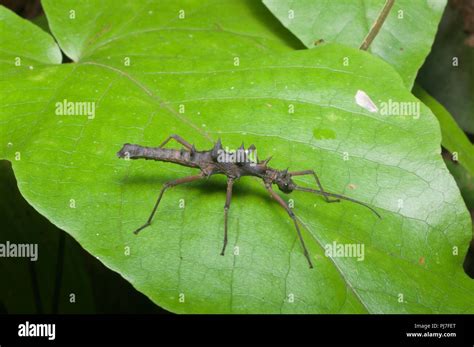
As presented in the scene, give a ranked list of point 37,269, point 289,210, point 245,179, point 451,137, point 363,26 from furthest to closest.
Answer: point 37,269 < point 451,137 < point 363,26 < point 245,179 < point 289,210

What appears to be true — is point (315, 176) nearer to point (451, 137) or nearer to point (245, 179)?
point (245, 179)

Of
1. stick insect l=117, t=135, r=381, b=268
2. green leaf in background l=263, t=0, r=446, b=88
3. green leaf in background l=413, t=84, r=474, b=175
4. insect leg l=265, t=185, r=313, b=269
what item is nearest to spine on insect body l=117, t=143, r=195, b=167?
stick insect l=117, t=135, r=381, b=268

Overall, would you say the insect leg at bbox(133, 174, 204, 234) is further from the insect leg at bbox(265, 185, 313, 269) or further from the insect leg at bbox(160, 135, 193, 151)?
the insect leg at bbox(265, 185, 313, 269)

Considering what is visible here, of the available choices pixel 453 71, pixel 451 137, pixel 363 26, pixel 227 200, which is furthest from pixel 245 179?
pixel 453 71

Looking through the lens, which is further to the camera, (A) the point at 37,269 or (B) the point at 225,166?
(A) the point at 37,269

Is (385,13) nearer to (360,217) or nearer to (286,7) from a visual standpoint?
(286,7)

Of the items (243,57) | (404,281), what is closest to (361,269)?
(404,281)

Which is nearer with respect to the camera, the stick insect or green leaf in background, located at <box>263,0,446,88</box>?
the stick insect
